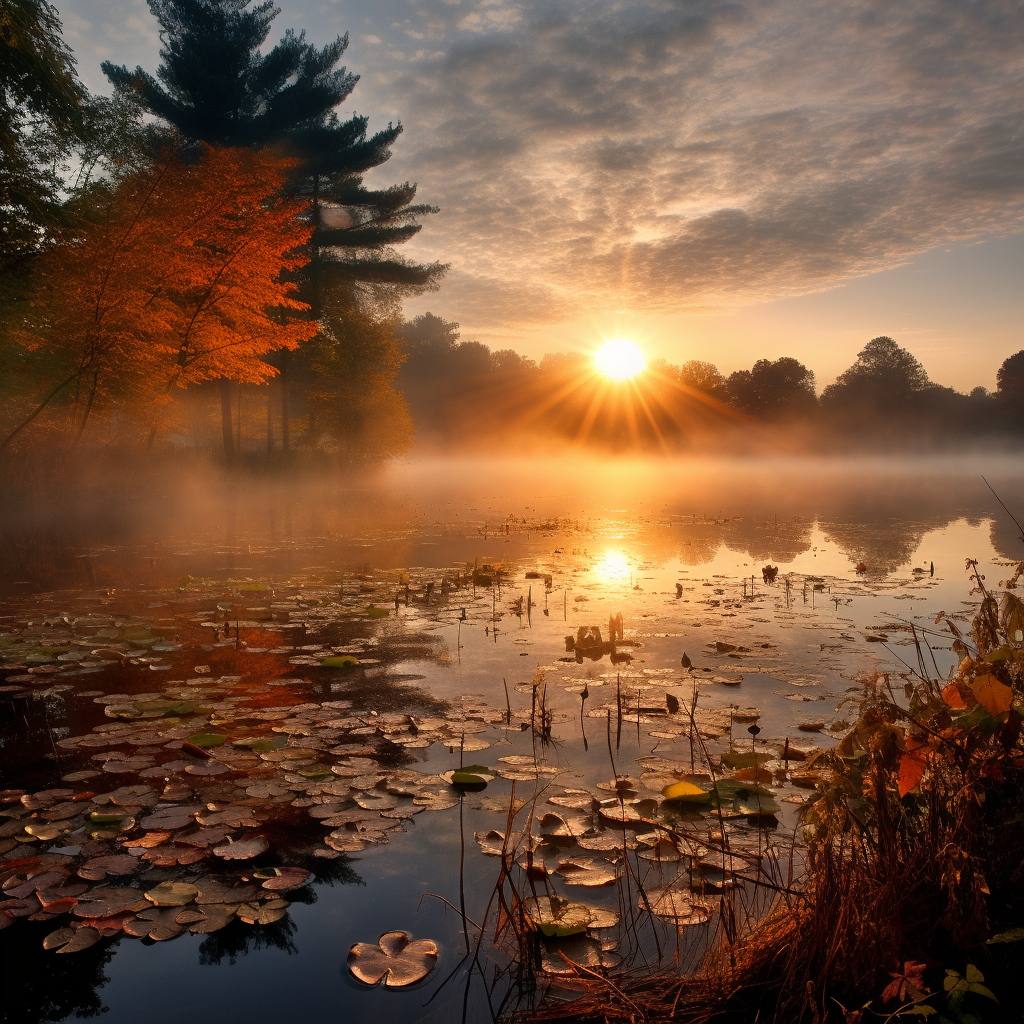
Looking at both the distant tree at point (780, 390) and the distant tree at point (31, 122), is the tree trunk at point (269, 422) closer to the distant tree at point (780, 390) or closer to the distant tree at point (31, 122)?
the distant tree at point (31, 122)

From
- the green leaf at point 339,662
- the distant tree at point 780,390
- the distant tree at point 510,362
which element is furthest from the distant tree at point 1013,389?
the green leaf at point 339,662

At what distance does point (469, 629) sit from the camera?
743 cm

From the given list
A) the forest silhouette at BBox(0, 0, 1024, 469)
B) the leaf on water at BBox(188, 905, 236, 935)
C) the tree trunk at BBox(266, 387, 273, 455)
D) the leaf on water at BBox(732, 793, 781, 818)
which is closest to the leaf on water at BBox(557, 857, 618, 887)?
the leaf on water at BBox(732, 793, 781, 818)

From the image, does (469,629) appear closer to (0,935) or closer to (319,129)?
(0,935)

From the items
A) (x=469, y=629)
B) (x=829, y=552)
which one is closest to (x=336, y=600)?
(x=469, y=629)

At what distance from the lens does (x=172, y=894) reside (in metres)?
2.80

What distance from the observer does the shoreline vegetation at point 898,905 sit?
6.39 feet

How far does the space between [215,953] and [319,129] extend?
2793 centimetres

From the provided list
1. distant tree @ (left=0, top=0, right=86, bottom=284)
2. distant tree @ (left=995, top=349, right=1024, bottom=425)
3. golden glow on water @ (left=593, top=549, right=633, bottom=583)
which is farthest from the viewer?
distant tree @ (left=995, top=349, right=1024, bottom=425)

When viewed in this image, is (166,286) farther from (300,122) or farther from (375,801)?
(375,801)

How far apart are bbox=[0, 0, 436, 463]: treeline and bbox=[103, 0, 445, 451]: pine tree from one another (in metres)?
0.06

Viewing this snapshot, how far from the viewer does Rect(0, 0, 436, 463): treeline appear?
15680 mm

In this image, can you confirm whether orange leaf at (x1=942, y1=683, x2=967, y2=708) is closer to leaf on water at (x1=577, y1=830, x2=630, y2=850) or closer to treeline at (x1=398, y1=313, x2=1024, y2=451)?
leaf on water at (x1=577, y1=830, x2=630, y2=850)

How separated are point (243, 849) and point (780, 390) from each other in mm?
79222
